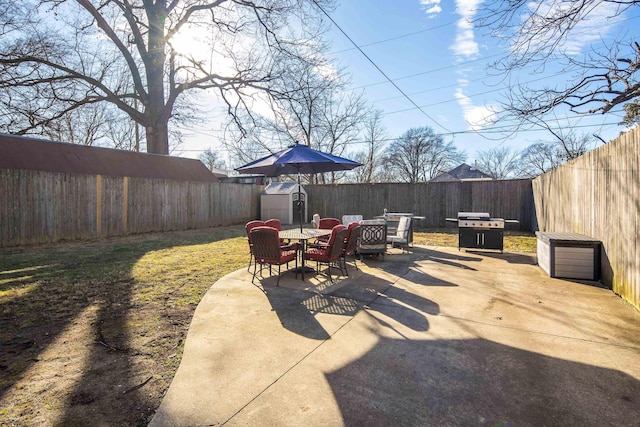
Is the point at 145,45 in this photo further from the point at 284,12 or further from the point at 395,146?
the point at 395,146

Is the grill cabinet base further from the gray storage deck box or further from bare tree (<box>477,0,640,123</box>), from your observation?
bare tree (<box>477,0,640,123</box>)

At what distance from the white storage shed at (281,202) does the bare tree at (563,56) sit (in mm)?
10512

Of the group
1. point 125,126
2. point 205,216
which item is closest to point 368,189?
point 205,216

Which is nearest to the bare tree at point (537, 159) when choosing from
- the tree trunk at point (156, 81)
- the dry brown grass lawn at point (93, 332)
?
the tree trunk at point (156, 81)

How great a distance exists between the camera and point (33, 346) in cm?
253

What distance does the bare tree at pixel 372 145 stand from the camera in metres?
27.0

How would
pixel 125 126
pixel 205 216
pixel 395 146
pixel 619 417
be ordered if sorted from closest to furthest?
pixel 619 417 → pixel 205 216 → pixel 125 126 → pixel 395 146

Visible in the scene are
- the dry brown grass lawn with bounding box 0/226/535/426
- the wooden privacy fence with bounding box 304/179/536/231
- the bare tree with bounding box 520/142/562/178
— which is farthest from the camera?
the bare tree with bounding box 520/142/562/178

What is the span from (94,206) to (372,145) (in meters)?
23.2

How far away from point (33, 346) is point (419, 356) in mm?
3194

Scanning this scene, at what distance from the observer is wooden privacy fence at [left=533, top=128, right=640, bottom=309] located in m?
3.42

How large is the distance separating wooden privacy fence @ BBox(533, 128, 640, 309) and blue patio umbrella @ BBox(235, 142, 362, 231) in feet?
12.5

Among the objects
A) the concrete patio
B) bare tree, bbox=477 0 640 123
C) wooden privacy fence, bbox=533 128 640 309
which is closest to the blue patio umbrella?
the concrete patio

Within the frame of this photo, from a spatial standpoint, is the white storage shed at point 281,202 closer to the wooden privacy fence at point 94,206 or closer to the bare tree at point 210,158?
the wooden privacy fence at point 94,206
